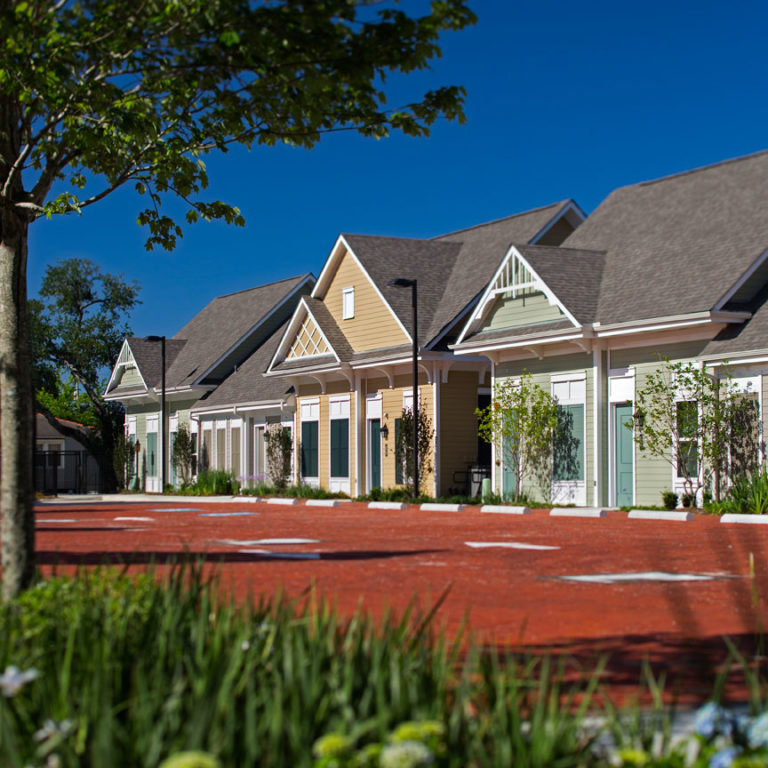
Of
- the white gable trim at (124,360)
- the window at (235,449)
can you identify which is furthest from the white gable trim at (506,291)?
the white gable trim at (124,360)

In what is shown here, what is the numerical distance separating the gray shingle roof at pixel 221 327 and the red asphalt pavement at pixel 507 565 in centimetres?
2493

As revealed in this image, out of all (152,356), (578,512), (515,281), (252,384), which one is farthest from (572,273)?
(152,356)

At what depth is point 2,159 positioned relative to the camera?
368 inches

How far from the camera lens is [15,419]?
820cm

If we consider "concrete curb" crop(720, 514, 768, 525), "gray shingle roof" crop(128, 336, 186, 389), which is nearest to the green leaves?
"concrete curb" crop(720, 514, 768, 525)

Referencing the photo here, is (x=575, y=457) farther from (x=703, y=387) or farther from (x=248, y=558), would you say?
(x=248, y=558)

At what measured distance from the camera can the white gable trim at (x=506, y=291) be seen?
29.2 m

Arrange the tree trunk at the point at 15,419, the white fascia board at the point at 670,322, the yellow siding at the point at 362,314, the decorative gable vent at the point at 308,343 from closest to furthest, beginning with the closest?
the tree trunk at the point at 15,419 < the white fascia board at the point at 670,322 < the yellow siding at the point at 362,314 < the decorative gable vent at the point at 308,343

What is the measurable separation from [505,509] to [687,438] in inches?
188

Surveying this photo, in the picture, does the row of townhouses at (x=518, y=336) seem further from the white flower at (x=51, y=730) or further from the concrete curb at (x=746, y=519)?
the white flower at (x=51, y=730)

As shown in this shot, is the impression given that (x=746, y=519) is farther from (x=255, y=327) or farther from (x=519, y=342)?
(x=255, y=327)

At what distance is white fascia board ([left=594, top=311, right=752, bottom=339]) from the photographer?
2488cm

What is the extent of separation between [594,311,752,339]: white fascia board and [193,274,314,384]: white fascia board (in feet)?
81.3

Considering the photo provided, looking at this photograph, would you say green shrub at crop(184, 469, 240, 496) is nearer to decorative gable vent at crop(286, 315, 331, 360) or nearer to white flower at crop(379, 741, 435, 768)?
decorative gable vent at crop(286, 315, 331, 360)
